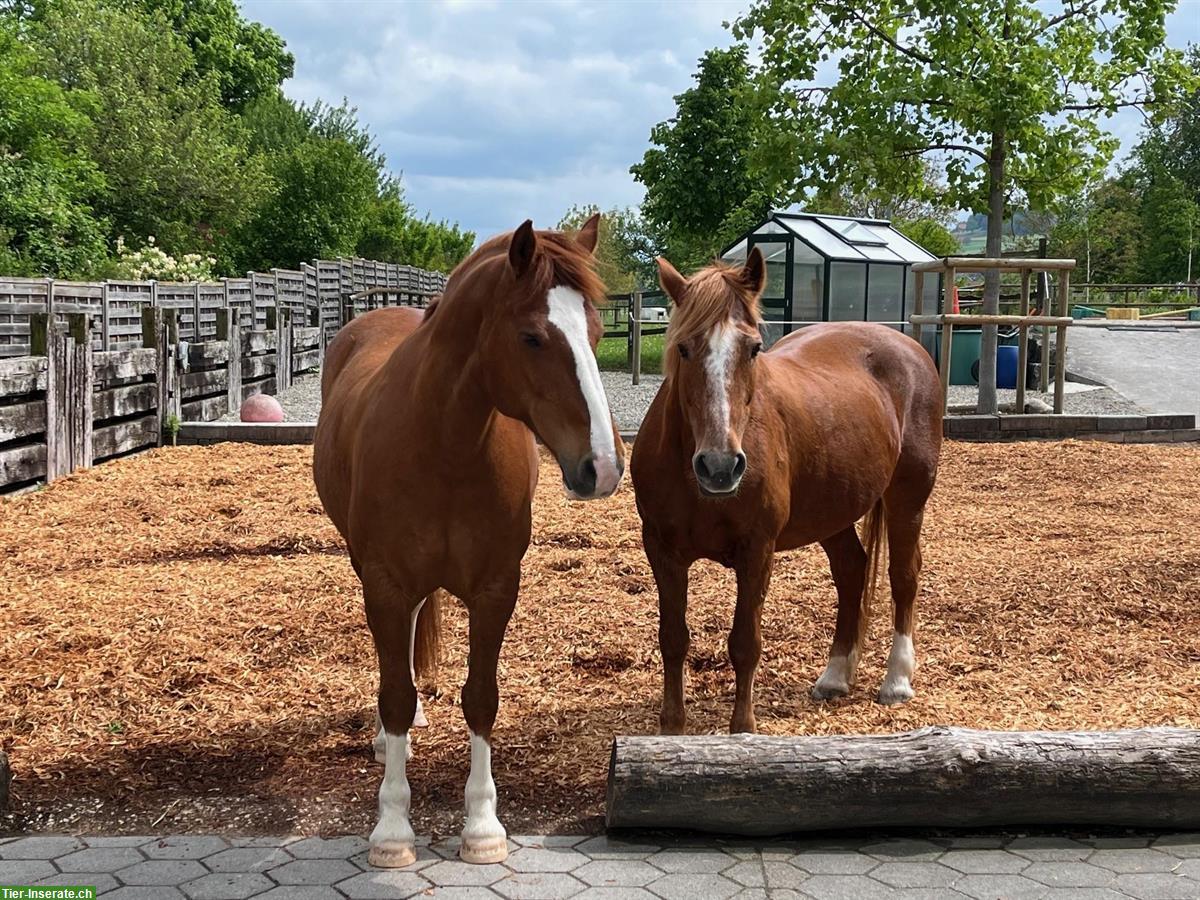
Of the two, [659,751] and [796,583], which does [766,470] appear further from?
[796,583]

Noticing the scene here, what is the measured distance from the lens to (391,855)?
9.59 feet


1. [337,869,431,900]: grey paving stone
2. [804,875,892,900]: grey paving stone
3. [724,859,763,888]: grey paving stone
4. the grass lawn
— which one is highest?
the grass lawn

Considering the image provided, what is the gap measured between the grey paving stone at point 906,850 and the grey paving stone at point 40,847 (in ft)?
7.74

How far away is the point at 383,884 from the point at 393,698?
1.74 ft

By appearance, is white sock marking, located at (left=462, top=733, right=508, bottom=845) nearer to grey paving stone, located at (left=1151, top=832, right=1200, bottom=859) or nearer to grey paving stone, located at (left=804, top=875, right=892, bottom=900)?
grey paving stone, located at (left=804, top=875, right=892, bottom=900)

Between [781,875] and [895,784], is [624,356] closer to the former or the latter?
[895,784]

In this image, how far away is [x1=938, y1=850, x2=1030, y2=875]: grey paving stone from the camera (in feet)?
9.57

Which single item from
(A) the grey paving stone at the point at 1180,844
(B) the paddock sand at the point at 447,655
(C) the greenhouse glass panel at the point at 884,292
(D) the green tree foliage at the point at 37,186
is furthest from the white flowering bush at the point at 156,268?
(A) the grey paving stone at the point at 1180,844

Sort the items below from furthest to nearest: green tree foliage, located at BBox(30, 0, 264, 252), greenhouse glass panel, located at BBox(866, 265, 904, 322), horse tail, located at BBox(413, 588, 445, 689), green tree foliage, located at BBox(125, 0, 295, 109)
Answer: green tree foliage, located at BBox(125, 0, 295, 109) → green tree foliage, located at BBox(30, 0, 264, 252) → greenhouse glass panel, located at BBox(866, 265, 904, 322) → horse tail, located at BBox(413, 588, 445, 689)

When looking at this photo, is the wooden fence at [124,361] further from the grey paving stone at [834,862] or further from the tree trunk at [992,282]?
the tree trunk at [992,282]

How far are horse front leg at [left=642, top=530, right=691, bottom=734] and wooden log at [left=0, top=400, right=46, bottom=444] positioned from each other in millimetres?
5839

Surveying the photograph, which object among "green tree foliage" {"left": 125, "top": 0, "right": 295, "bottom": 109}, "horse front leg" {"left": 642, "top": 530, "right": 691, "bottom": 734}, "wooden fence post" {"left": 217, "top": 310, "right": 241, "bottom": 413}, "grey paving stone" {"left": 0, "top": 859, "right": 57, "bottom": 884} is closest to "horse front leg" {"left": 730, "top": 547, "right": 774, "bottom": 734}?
"horse front leg" {"left": 642, "top": 530, "right": 691, "bottom": 734}

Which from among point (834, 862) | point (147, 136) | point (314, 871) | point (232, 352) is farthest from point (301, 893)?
point (147, 136)

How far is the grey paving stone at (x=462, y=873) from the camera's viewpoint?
2.84 metres
